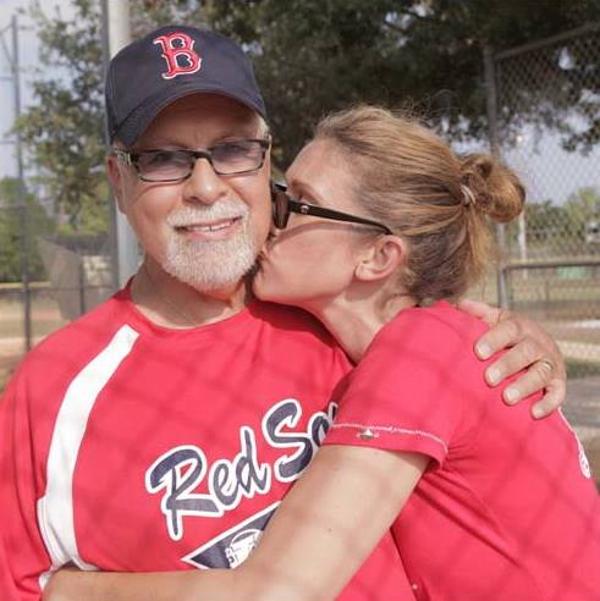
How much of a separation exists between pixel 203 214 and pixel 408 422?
23.7 inches

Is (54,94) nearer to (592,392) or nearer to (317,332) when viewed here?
(592,392)

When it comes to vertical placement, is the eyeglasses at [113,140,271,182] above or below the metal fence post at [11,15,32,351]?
above

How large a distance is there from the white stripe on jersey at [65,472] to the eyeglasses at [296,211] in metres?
0.51

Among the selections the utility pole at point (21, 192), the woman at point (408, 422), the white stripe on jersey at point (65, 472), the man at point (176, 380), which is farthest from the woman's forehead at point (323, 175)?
the utility pole at point (21, 192)

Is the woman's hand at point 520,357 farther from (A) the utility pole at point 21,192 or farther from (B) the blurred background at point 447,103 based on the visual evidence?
(A) the utility pole at point 21,192

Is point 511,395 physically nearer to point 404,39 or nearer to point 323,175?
point 323,175

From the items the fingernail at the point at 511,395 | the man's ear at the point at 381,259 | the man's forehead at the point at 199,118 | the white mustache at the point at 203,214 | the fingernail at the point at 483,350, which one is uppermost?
the man's forehead at the point at 199,118

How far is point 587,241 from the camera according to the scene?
6789 millimetres

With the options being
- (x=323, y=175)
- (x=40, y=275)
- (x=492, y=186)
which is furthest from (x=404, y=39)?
(x=323, y=175)

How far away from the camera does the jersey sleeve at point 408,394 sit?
1693mm

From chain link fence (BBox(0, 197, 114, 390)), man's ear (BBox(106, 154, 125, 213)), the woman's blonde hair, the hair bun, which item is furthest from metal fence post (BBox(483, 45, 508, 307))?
man's ear (BBox(106, 154, 125, 213))

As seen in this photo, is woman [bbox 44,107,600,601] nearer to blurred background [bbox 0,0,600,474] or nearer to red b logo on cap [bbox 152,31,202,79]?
red b logo on cap [bbox 152,31,202,79]

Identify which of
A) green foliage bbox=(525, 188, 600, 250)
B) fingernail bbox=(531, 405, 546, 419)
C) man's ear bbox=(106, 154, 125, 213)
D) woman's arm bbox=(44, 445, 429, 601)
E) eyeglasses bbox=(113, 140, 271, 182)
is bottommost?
green foliage bbox=(525, 188, 600, 250)

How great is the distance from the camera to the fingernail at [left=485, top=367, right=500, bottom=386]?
1.86 metres
